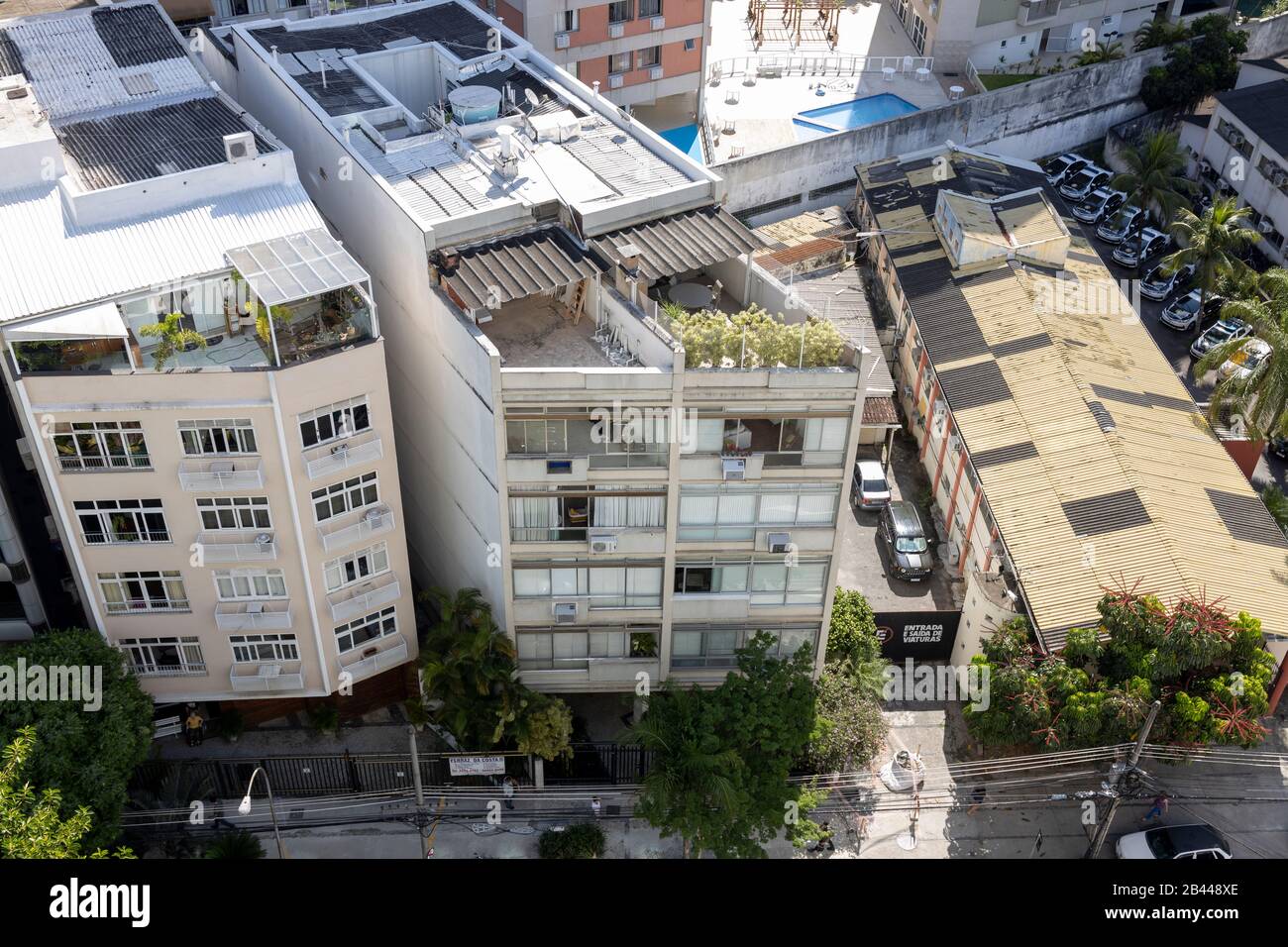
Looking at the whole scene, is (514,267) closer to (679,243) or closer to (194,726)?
(679,243)

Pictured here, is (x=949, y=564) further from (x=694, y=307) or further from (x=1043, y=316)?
(x=694, y=307)

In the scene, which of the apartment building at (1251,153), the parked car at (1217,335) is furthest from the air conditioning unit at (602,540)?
the apartment building at (1251,153)

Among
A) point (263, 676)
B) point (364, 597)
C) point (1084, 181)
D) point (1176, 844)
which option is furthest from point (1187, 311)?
point (263, 676)

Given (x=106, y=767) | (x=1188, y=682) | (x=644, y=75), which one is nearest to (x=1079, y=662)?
(x=1188, y=682)

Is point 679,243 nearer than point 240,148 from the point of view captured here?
Yes

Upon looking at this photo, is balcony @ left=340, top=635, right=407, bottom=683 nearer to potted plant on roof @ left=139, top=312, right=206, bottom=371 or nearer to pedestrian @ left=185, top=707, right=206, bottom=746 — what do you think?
pedestrian @ left=185, top=707, right=206, bottom=746
